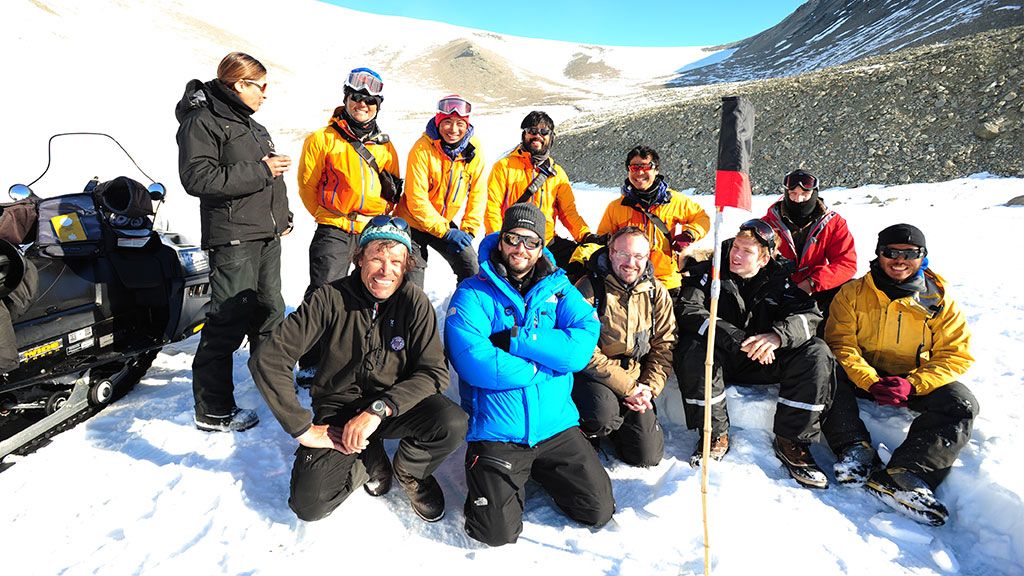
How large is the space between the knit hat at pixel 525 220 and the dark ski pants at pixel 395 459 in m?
1.14

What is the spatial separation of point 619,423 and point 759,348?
42.5 inches

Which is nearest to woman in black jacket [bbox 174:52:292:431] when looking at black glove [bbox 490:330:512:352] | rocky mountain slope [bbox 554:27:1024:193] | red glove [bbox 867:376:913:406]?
black glove [bbox 490:330:512:352]

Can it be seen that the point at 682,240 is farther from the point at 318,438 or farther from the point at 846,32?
the point at 846,32

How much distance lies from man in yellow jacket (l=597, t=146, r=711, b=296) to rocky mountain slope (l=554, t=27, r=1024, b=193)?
568 inches

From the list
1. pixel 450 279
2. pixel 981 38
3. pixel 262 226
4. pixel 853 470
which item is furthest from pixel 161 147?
pixel 981 38

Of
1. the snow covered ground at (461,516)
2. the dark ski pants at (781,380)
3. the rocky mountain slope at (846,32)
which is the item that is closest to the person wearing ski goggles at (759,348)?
the dark ski pants at (781,380)

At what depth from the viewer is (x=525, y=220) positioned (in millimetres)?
3117

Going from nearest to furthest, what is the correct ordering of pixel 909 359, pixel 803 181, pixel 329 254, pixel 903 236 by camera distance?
pixel 903 236
pixel 909 359
pixel 329 254
pixel 803 181

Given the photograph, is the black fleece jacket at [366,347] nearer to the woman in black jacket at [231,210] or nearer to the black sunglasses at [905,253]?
the woman in black jacket at [231,210]

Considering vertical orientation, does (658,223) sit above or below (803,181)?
below

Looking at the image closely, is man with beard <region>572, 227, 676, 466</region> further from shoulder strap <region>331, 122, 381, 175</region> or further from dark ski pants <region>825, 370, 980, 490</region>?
shoulder strap <region>331, 122, 381, 175</region>

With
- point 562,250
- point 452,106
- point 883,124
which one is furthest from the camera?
point 883,124

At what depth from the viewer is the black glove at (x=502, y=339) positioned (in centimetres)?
311

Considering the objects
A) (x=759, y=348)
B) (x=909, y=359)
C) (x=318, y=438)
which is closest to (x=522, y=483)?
(x=318, y=438)
